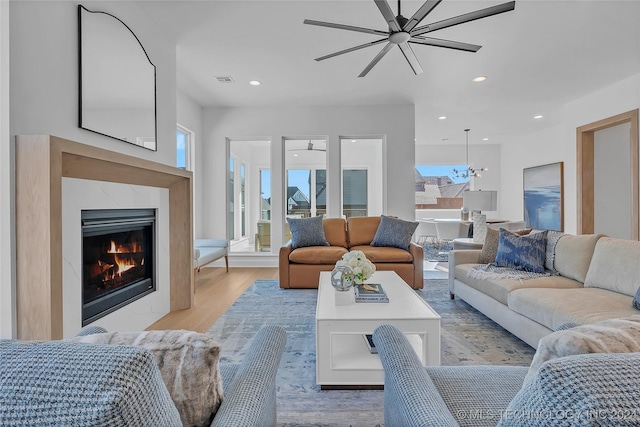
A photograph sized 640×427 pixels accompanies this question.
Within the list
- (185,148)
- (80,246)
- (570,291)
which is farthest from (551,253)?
(185,148)

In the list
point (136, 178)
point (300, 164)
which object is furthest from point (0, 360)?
point (300, 164)

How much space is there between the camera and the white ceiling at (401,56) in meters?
2.67

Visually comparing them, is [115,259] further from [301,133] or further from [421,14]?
[301,133]

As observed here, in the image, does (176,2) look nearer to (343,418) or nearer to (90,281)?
(90,281)

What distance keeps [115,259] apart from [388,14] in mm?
2792

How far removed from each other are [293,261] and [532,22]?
3.47 m

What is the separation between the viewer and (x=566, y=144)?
5273 mm

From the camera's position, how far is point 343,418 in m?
1.51

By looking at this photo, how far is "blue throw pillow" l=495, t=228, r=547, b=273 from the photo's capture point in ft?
9.03

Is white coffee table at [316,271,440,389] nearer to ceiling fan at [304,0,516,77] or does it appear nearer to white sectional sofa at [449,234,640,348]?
white sectional sofa at [449,234,640,348]

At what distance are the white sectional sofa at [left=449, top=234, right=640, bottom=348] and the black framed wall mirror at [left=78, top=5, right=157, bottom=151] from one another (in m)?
3.18

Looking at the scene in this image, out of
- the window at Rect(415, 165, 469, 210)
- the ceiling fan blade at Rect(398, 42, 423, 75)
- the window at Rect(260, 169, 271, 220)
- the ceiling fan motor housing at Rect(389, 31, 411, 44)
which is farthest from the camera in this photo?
the window at Rect(415, 165, 469, 210)

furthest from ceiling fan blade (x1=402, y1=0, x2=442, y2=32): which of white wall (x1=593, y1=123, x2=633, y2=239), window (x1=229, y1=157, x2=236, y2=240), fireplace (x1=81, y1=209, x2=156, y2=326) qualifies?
white wall (x1=593, y1=123, x2=633, y2=239)

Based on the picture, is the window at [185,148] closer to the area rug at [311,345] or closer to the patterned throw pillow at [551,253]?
the area rug at [311,345]
